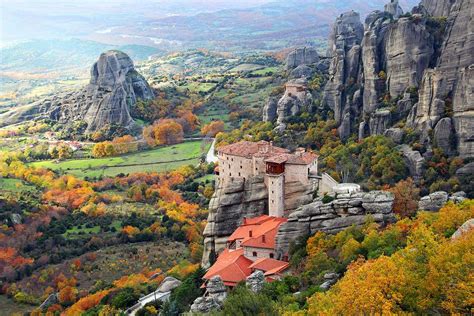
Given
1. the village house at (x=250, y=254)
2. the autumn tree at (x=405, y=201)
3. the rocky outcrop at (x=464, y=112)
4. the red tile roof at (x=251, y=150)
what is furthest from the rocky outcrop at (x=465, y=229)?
the rocky outcrop at (x=464, y=112)

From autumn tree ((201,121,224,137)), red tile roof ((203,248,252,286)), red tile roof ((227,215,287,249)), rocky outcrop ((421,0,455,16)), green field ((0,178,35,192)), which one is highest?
rocky outcrop ((421,0,455,16))

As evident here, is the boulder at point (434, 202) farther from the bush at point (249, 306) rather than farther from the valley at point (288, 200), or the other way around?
the bush at point (249, 306)

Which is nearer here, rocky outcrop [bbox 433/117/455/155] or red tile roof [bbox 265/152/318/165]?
red tile roof [bbox 265/152/318/165]

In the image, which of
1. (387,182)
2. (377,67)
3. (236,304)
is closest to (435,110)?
(387,182)

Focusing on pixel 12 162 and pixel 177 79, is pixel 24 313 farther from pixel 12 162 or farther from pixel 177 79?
pixel 177 79

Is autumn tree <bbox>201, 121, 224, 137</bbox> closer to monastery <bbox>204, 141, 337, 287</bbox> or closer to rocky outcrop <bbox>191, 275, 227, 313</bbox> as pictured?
monastery <bbox>204, 141, 337, 287</bbox>

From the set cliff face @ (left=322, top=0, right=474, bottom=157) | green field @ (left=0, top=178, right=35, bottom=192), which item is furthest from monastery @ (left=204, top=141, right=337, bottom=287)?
green field @ (left=0, top=178, right=35, bottom=192)
